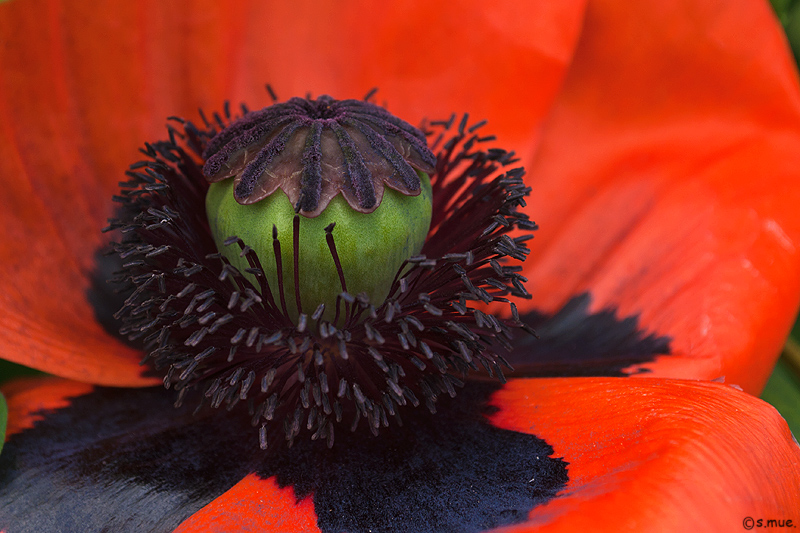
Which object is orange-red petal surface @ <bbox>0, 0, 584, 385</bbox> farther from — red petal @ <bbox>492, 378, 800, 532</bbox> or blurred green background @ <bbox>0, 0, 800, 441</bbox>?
red petal @ <bbox>492, 378, 800, 532</bbox>

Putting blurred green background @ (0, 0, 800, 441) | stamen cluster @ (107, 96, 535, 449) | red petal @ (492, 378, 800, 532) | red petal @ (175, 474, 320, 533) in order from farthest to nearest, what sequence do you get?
1. blurred green background @ (0, 0, 800, 441)
2. stamen cluster @ (107, 96, 535, 449)
3. red petal @ (175, 474, 320, 533)
4. red petal @ (492, 378, 800, 532)

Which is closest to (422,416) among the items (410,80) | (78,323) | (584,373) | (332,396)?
(332,396)

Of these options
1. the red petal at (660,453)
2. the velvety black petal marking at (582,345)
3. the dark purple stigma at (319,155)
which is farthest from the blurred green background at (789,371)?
the dark purple stigma at (319,155)

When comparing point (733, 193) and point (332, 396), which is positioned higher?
point (733, 193)

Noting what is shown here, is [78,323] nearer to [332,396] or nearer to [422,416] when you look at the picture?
[332,396]

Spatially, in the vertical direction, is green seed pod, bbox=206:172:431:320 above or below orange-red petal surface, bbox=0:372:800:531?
above

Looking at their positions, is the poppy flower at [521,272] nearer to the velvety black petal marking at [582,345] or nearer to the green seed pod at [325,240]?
the velvety black petal marking at [582,345]

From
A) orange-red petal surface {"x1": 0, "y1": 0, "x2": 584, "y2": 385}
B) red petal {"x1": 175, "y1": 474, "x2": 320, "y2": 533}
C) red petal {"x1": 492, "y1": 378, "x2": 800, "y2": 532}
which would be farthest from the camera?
orange-red petal surface {"x1": 0, "y1": 0, "x2": 584, "y2": 385}

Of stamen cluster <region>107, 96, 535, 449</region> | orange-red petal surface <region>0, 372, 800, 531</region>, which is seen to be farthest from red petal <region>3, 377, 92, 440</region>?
stamen cluster <region>107, 96, 535, 449</region>
